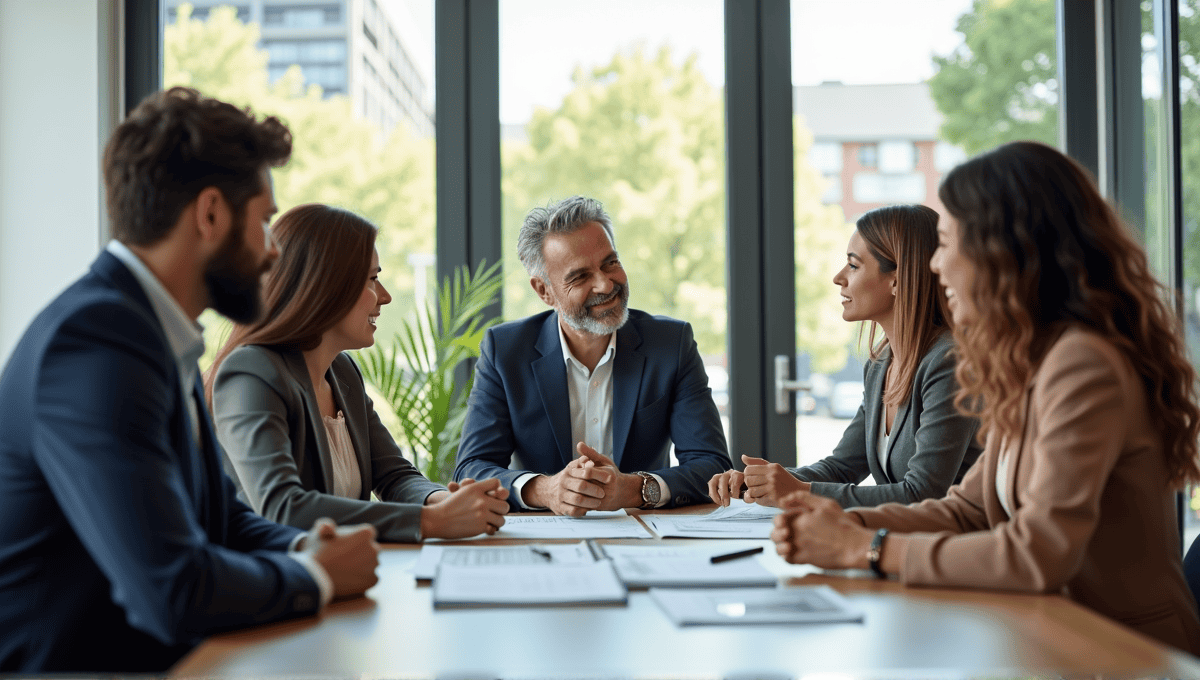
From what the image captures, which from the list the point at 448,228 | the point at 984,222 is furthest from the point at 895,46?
the point at 984,222

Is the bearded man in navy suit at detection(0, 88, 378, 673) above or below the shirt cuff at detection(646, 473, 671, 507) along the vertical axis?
above

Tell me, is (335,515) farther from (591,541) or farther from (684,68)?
(684,68)

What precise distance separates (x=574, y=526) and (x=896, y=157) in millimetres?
2772

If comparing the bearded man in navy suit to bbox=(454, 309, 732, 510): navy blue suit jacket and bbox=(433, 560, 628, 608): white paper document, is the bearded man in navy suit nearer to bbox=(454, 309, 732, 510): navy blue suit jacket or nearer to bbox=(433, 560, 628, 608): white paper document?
bbox=(433, 560, 628, 608): white paper document

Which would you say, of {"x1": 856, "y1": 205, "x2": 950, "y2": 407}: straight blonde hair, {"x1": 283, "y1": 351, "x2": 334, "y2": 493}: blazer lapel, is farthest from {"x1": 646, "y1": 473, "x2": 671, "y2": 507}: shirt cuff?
{"x1": 283, "y1": 351, "x2": 334, "y2": 493}: blazer lapel

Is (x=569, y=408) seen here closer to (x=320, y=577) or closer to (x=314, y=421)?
(x=314, y=421)

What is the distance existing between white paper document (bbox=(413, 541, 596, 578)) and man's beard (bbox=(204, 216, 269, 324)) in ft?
1.76

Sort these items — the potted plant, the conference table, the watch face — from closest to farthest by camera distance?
1. the conference table
2. the watch face
3. the potted plant

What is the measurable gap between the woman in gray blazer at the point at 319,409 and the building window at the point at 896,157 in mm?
2517

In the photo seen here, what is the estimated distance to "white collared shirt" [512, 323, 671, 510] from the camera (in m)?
2.87

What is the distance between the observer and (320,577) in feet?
4.32

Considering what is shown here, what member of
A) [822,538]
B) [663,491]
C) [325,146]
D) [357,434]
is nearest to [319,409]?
[357,434]

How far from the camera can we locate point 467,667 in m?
1.09

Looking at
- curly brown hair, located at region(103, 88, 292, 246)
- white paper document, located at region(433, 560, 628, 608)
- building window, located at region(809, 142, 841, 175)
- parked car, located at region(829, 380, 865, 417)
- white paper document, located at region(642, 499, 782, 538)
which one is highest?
building window, located at region(809, 142, 841, 175)
